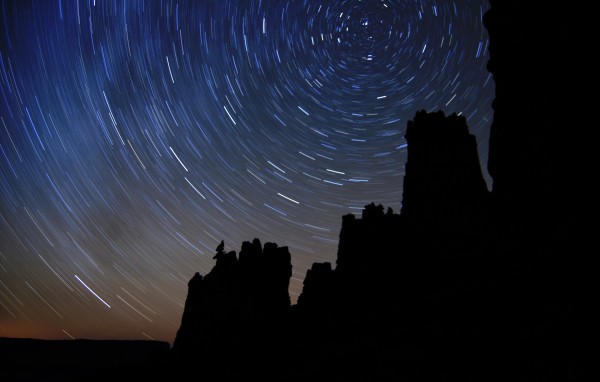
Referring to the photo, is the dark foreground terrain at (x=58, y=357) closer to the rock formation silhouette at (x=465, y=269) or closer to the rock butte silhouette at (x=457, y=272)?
the rock butte silhouette at (x=457, y=272)

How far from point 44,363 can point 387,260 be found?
172848mm

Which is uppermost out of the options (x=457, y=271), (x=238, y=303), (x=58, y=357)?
(x=457, y=271)

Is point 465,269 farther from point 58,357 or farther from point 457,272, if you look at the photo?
point 58,357

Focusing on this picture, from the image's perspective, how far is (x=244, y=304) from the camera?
131 feet

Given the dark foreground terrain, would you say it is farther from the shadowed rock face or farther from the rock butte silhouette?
the rock butte silhouette

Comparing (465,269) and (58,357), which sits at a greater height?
(465,269)

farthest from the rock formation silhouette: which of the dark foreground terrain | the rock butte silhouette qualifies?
the dark foreground terrain

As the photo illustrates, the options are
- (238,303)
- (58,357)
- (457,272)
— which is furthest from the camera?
(58,357)

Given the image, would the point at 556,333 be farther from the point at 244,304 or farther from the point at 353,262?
the point at 244,304

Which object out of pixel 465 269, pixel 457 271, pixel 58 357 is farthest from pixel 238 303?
pixel 58 357

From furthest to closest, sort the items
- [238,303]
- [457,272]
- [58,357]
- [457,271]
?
1. [58,357]
2. [238,303]
3. [457,271]
4. [457,272]

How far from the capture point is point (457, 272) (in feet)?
85.0

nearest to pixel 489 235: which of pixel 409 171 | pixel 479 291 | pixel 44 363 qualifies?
pixel 409 171

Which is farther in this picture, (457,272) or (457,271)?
(457,271)
